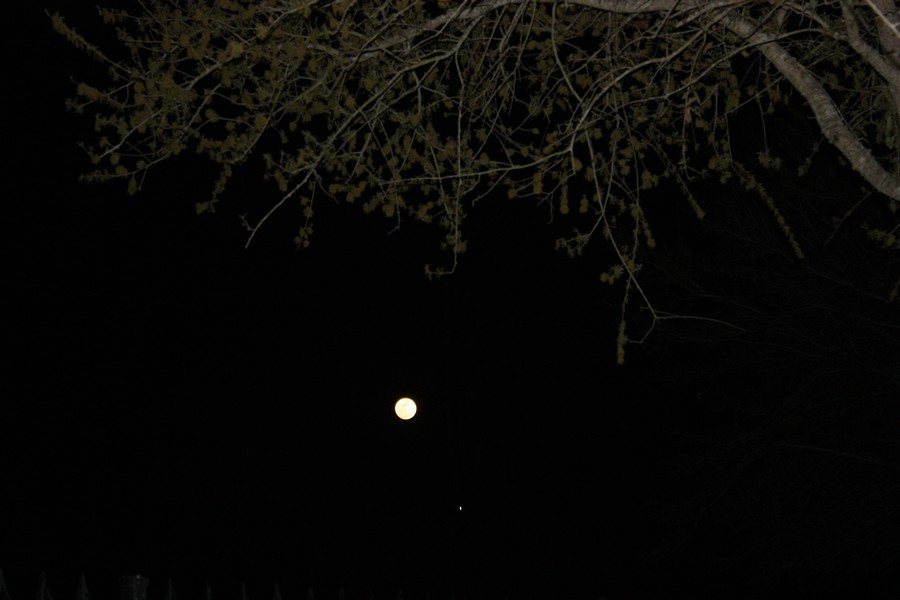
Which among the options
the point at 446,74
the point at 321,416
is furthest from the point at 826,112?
the point at 321,416

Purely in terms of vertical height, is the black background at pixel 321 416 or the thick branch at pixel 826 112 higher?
the black background at pixel 321 416

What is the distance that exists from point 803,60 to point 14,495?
37.1 feet

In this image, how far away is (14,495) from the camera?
42.9 ft

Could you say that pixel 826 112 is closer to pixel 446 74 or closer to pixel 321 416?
pixel 446 74

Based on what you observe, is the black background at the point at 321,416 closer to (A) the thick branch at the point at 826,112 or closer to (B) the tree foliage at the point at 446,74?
(B) the tree foliage at the point at 446,74

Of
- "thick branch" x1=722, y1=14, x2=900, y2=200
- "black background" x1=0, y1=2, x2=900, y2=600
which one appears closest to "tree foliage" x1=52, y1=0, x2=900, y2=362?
"thick branch" x1=722, y1=14, x2=900, y2=200

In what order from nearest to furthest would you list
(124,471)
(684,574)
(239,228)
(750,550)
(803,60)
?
(803,60) → (750,550) → (124,471) → (239,228) → (684,574)

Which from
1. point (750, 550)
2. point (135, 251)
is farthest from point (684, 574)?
point (135, 251)

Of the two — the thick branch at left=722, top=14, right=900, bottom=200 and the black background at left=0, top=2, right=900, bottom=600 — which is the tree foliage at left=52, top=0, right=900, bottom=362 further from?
the black background at left=0, top=2, right=900, bottom=600

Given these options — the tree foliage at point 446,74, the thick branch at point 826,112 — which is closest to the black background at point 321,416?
the tree foliage at point 446,74

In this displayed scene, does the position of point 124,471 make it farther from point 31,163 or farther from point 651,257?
point 651,257

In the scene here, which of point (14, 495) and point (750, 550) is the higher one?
point (14, 495)

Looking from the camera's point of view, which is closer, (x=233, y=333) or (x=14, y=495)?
(x=14, y=495)

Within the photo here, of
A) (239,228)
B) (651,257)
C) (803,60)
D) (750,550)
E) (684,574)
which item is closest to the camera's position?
(803,60)
